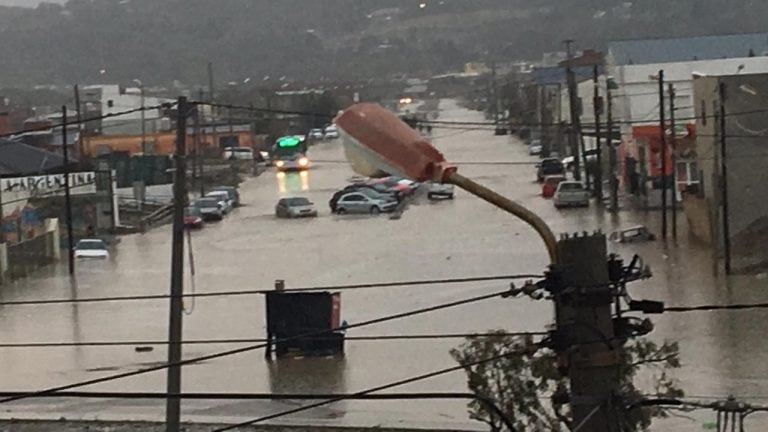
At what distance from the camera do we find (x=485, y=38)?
175 ft

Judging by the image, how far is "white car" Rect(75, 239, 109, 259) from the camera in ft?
39.1

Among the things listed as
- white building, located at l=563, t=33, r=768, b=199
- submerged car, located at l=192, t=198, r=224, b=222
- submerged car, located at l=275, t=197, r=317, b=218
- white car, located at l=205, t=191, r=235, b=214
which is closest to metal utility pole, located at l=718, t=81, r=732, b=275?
white building, located at l=563, t=33, r=768, b=199

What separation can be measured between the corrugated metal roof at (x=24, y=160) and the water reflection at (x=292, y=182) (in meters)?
3.24

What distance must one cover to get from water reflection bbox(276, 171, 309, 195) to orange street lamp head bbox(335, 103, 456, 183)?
15.1 m

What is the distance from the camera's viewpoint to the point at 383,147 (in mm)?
1530

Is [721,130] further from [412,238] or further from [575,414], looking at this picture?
[575,414]

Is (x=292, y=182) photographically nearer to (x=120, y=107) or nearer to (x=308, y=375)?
(x=120, y=107)

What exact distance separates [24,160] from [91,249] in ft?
8.73

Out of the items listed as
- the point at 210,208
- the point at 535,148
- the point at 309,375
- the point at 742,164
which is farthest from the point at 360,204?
the point at 309,375

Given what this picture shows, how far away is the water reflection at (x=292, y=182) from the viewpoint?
1706 cm

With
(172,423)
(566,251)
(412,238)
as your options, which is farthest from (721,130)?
(566,251)

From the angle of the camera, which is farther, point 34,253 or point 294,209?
point 294,209

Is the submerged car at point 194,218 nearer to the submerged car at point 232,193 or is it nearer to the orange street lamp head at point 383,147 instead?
the submerged car at point 232,193

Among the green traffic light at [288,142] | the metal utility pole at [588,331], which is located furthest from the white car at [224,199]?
the metal utility pole at [588,331]
